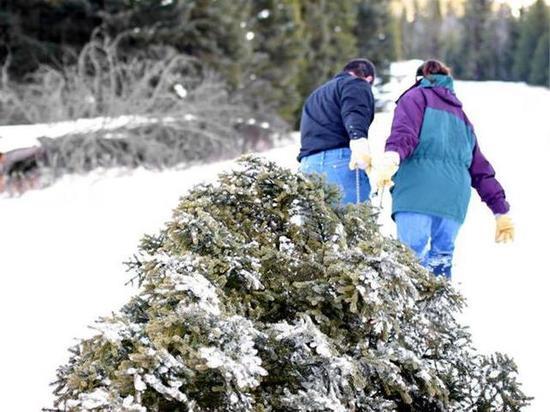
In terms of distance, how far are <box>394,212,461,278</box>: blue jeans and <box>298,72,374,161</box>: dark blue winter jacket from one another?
72 cm

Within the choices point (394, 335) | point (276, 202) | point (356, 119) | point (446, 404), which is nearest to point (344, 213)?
point (276, 202)

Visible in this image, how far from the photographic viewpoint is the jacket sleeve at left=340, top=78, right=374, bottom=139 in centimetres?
461

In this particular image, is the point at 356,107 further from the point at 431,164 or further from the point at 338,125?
the point at 431,164

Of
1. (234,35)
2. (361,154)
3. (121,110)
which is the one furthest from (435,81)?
(234,35)

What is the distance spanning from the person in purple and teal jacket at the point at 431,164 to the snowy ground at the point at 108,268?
0.75 meters

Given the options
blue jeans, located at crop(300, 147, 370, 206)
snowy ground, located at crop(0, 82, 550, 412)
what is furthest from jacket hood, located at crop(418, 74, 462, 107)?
snowy ground, located at crop(0, 82, 550, 412)

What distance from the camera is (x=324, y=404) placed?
85.0 inches

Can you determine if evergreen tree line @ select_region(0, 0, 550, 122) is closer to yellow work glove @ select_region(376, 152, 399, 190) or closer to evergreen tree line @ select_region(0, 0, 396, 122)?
evergreen tree line @ select_region(0, 0, 396, 122)

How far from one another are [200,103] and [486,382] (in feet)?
42.2

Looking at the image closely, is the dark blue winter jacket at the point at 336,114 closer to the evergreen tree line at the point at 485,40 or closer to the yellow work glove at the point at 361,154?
the yellow work glove at the point at 361,154

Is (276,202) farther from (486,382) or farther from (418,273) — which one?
Result: (486,382)

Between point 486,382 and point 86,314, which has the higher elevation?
point 486,382

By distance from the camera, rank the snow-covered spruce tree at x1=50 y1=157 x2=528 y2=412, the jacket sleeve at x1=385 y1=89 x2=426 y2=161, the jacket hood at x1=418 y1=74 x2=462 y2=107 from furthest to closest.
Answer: the jacket hood at x1=418 y1=74 x2=462 y2=107
the jacket sleeve at x1=385 y1=89 x2=426 y2=161
the snow-covered spruce tree at x1=50 y1=157 x2=528 y2=412

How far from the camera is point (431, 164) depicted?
4055 mm
